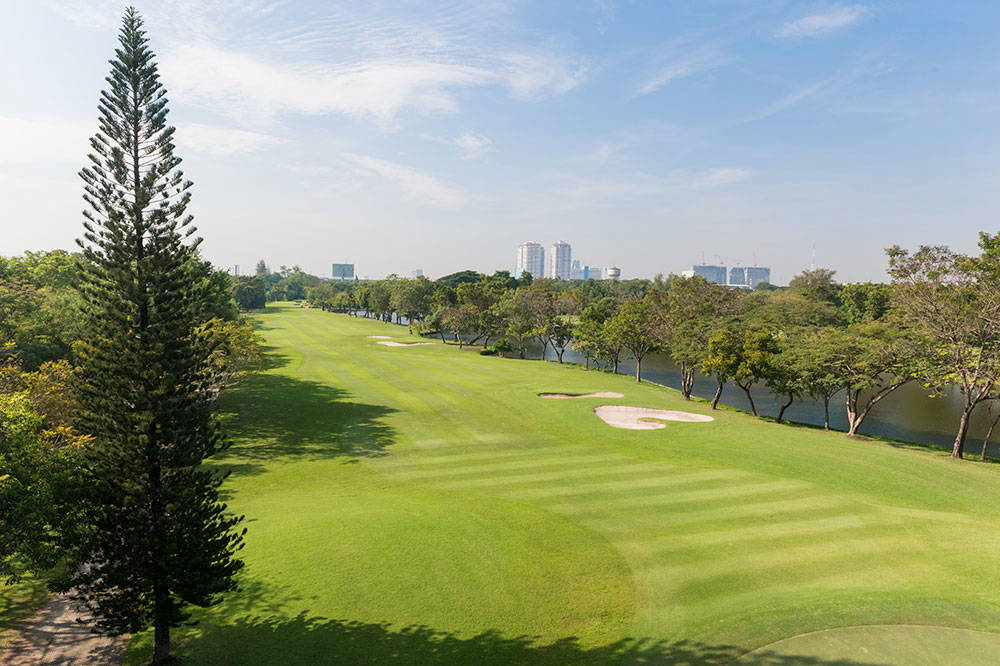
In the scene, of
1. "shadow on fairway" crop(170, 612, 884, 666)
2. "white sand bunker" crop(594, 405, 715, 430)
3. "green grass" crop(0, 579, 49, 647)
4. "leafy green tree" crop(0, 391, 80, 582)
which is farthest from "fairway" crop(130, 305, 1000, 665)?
"green grass" crop(0, 579, 49, 647)

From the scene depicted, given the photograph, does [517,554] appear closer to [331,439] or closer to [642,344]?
[331,439]

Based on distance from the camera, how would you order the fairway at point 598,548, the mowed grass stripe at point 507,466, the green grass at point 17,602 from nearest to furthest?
the fairway at point 598,548
the green grass at point 17,602
the mowed grass stripe at point 507,466

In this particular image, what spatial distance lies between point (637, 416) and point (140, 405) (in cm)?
2893

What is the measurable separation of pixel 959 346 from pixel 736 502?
64.2 feet

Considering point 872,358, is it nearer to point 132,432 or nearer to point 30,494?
point 132,432

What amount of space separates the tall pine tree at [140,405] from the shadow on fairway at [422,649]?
1255 mm

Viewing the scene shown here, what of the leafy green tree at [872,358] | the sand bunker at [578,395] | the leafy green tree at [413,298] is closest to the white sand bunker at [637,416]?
the sand bunker at [578,395]

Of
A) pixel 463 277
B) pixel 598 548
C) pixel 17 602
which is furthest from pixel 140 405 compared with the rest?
pixel 463 277

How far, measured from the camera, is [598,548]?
14.7 meters

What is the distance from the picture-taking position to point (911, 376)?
30328mm

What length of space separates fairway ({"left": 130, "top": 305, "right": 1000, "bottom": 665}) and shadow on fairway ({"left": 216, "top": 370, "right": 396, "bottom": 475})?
0.92 feet

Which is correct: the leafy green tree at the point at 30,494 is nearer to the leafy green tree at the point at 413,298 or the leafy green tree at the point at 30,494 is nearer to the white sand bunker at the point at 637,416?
the white sand bunker at the point at 637,416

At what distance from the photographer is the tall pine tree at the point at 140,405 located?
10469mm

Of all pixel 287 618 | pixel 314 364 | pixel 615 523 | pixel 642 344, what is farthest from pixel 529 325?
pixel 287 618
